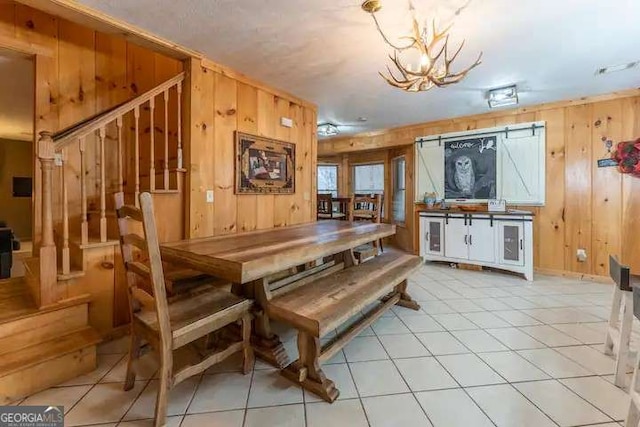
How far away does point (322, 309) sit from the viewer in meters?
1.63

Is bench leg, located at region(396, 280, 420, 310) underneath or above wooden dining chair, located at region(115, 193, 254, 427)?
underneath

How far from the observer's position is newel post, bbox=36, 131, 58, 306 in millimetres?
1733

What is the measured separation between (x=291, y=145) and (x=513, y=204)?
3339mm

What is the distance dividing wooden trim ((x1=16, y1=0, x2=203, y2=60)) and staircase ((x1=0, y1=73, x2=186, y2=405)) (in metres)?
0.23

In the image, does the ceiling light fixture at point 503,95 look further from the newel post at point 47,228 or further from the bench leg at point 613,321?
the newel post at point 47,228

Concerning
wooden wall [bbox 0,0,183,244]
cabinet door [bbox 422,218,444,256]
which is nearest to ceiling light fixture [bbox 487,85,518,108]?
cabinet door [bbox 422,218,444,256]

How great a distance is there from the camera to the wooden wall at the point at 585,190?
356cm

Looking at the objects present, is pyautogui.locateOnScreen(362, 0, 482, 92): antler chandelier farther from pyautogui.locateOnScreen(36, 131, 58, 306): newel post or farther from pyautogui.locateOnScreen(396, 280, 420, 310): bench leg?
pyautogui.locateOnScreen(36, 131, 58, 306): newel post

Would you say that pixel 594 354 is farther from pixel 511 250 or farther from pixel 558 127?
pixel 558 127

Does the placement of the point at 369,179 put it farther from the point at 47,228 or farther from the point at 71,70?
the point at 47,228

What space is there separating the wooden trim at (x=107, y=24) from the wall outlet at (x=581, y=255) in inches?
200

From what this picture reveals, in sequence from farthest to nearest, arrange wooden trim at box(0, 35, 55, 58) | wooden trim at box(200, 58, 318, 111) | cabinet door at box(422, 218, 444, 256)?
1. cabinet door at box(422, 218, 444, 256)
2. wooden trim at box(200, 58, 318, 111)
3. wooden trim at box(0, 35, 55, 58)

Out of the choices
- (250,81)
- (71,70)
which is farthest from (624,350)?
(71,70)

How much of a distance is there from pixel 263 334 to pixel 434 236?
3423 mm
